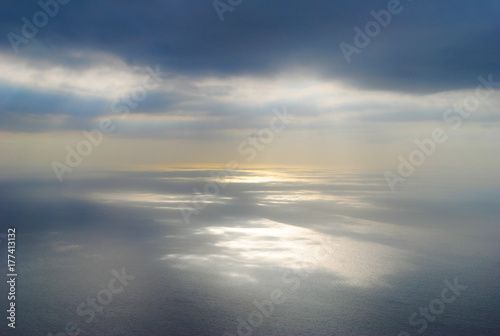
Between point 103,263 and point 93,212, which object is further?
point 93,212

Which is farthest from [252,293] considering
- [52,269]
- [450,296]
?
[52,269]

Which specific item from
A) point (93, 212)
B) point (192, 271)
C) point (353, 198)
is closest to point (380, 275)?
point (192, 271)

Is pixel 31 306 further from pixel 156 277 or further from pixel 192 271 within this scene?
pixel 192 271

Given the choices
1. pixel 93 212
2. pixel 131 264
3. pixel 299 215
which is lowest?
pixel 131 264

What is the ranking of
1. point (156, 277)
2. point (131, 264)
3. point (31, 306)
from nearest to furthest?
1. point (31, 306)
2. point (156, 277)
3. point (131, 264)

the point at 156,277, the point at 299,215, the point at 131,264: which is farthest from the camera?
the point at 299,215

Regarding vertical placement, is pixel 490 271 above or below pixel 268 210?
below
